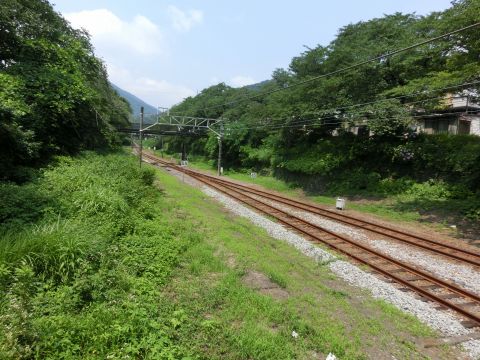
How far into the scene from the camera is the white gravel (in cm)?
652

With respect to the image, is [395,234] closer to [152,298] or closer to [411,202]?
[411,202]

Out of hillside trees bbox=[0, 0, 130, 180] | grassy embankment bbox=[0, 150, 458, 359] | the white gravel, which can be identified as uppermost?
hillside trees bbox=[0, 0, 130, 180]

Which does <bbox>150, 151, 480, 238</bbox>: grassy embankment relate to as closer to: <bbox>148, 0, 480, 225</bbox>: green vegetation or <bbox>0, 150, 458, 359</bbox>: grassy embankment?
<bbox>148, 0, 480, 225</bbox>: green vegetation

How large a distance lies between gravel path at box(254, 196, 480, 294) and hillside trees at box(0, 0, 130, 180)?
12348mm

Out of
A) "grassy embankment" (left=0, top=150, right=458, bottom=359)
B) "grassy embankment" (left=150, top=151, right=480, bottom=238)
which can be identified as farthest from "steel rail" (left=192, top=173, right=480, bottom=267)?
"grassy embankment" (left=0, top=150, right=458, bottom=359)

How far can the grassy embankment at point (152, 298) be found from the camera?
14.5ft

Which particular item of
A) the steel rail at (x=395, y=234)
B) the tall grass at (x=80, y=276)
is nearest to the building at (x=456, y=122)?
the steel rail at (x=395, y=234)

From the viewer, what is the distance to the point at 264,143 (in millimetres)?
41812

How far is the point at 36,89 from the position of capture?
1391cm

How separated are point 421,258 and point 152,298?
888cm

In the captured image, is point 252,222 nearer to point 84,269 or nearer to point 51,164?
point 51,164

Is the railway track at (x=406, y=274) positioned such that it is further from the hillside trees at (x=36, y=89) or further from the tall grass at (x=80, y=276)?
the hillside trees at (x=36, y=89)

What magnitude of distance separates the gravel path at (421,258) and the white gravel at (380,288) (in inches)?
7.5

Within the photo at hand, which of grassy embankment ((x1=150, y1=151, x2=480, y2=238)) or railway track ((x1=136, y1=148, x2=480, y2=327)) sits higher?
grassy embankment ((x1=150, y1=151, x2=480, y2=238))
